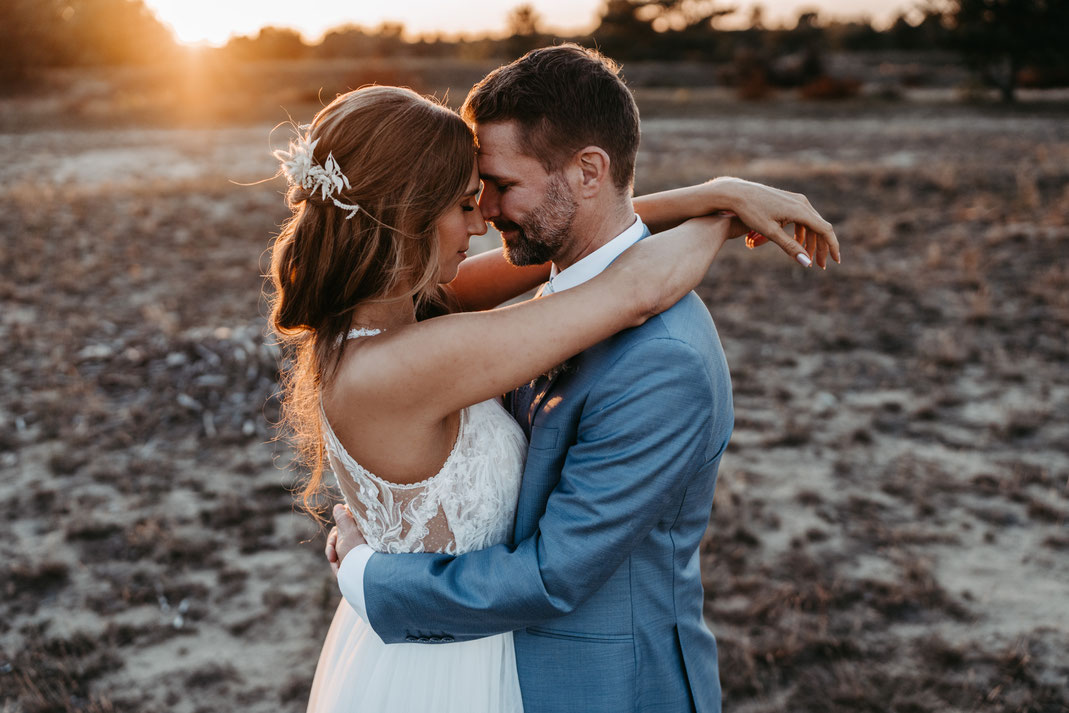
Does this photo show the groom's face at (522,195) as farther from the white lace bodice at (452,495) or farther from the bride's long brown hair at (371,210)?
the white lace bodice at (452,495)

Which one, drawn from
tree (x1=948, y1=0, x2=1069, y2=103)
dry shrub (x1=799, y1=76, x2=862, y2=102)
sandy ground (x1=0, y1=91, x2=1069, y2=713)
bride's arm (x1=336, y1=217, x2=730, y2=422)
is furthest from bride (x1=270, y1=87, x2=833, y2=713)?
dry shrub (x1=799, y1=76, x2=862, y2=102)

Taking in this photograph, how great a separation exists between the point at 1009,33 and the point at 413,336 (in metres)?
31.5

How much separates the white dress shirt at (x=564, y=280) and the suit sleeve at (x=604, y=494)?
236 millimetres

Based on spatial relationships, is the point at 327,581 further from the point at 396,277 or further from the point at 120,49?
the point at 120,49

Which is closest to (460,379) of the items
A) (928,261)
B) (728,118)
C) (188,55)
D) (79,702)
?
(79,702)

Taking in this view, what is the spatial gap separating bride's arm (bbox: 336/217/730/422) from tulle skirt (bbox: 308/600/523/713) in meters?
0.66

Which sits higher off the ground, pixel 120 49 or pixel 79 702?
pixel 120 49

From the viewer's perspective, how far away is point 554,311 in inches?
71.0

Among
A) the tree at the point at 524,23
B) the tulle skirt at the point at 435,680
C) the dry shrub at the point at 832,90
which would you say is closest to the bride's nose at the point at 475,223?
the tulle skirt at the point at 435,680

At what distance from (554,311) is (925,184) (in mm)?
12614

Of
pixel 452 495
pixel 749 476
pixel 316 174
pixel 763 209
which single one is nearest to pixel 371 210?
pixel 316 174

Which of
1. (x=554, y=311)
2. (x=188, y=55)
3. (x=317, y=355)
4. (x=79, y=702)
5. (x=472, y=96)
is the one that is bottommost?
(x=79, y=702)

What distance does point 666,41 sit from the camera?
48.6 metres

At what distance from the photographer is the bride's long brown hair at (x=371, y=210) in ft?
6.23
